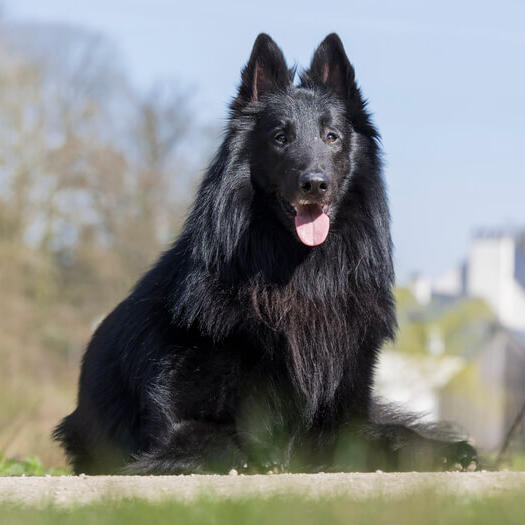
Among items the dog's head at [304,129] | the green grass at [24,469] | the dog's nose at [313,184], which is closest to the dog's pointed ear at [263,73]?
the dog's head at [304,129]

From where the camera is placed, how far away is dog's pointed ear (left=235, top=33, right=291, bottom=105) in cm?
602

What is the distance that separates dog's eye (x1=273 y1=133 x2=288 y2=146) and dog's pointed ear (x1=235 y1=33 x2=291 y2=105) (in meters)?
0.40

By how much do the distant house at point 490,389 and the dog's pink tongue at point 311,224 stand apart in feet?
103

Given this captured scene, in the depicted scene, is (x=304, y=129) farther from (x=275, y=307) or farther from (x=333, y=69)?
(x=275, y=307)

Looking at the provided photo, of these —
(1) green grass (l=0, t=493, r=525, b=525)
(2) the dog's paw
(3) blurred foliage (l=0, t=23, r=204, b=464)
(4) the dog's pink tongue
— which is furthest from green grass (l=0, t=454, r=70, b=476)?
(3) blurred foliage (l=0, t=23, r=204, b=464)

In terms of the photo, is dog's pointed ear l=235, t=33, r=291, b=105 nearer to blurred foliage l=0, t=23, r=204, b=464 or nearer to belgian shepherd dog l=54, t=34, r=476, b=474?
belgian shepherd dog l=54, t=34, r=476, b=474

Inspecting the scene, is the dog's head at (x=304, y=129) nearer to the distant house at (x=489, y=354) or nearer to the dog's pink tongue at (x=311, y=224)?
the dog's pink tongue at (x=311, y=224)

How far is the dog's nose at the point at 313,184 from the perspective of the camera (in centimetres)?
543

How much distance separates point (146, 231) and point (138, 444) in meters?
26.2

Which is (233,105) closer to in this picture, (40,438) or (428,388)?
(40,438)

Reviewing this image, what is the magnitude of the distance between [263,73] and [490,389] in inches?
1501

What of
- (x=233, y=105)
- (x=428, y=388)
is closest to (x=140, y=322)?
(x=233, y=105)

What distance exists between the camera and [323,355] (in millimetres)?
5578

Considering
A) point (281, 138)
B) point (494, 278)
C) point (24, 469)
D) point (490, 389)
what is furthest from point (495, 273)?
point (281, 138)
